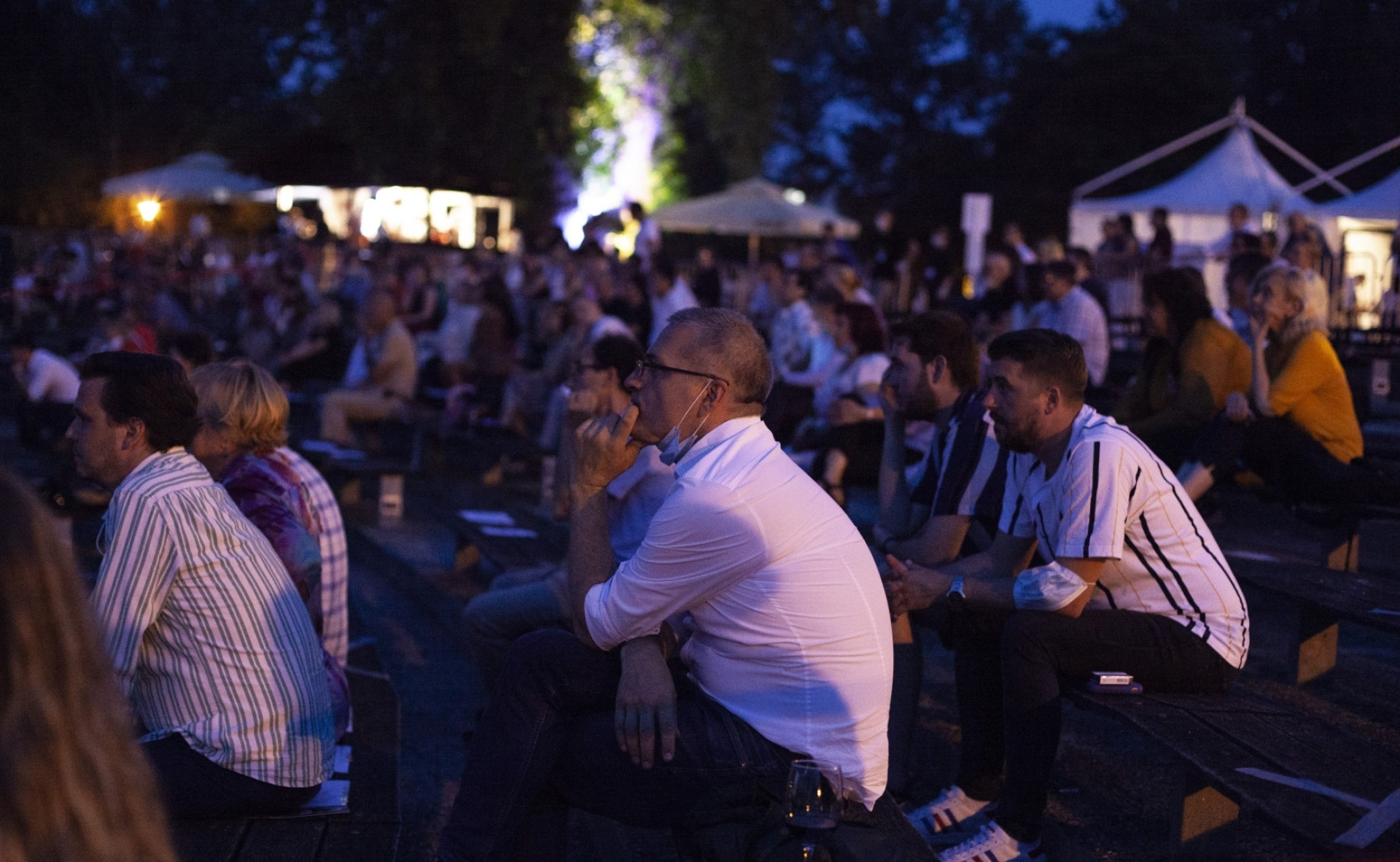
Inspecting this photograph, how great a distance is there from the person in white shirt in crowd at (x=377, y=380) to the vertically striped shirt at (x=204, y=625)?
27.6 feet

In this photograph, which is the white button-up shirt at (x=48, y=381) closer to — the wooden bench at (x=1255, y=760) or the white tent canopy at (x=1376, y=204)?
the wooden bench at (x=1255, y=760)

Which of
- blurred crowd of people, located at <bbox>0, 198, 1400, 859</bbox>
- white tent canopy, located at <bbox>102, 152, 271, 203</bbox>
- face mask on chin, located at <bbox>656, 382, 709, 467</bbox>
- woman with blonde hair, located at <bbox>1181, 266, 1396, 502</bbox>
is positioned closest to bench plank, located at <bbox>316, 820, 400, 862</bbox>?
blurred crowd of people, located at <bbox>0, 198, 1400, 859</bbox>

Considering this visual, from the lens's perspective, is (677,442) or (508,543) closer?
(677,442)

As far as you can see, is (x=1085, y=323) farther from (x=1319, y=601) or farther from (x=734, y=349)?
(x=734, y=349)

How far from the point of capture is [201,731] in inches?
130

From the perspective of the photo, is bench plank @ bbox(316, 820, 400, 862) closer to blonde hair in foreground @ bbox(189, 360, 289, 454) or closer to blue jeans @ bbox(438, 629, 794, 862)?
blue jeans @ bbox(438, 629, 794, 862)

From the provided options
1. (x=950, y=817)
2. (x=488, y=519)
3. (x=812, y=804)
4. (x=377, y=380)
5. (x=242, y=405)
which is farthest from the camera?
(x=377, y=380)

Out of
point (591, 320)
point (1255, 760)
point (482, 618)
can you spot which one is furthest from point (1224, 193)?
point (1255, 760)

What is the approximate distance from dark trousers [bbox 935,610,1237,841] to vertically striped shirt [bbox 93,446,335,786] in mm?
1868

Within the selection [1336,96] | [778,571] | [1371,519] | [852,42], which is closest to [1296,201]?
[1371,519]

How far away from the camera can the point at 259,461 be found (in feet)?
14.6

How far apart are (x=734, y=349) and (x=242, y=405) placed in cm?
199

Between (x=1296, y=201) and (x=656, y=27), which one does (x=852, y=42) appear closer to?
(x=656, y=27)

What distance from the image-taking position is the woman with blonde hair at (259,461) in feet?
13.9
